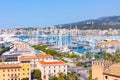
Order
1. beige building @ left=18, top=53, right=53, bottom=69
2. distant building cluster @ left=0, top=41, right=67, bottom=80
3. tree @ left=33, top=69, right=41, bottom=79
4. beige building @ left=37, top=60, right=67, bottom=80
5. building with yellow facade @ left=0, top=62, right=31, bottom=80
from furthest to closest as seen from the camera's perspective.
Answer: beige building @ left=18, top=53, right=53, bottom=69, beige building @ left=37, top=60, right=67, bottom=80, tree @ left=33, top=69, right=41, bottom=79, distant building cluster @ left=0, top=41, right=67, bottom=80, building with yellow facade @ left=0, top=62, right=31, bottom=80

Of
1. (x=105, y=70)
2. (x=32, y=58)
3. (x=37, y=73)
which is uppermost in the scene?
(x=105, y=70)

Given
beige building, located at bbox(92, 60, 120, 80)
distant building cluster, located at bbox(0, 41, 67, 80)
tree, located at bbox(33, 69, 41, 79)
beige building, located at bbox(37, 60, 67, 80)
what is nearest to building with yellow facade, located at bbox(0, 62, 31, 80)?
distant building cluster, located at bbox(0, 41, 67, 80)

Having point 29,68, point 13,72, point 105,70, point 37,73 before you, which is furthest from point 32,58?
point 105,70

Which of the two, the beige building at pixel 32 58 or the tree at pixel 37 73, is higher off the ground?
the beige building at pixel 32 58

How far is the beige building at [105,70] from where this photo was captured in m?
25.2

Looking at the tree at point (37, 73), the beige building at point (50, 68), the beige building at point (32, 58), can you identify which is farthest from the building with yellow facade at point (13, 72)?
the beige building at point (32, 58)

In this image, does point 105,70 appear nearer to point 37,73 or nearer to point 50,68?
point 37,73

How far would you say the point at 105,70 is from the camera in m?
25.8

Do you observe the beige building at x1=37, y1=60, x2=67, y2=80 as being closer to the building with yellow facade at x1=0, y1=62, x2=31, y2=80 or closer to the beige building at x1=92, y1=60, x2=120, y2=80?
the building with yellow facade at x1=0, y1=62, x2=31, y2=80

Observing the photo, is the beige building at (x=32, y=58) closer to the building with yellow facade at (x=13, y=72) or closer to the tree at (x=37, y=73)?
the tree at (x=37, y=73)

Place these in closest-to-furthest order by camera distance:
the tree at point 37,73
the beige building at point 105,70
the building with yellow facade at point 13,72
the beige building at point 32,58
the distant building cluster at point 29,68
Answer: the beige building at point 105,70 < the building with yellow facade at point 13,72 < the distant building cluster at point 29,68 < the tree at point 37,73 < the beige building at point 32,58

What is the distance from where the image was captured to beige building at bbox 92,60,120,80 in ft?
82.7

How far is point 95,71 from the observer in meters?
26.5

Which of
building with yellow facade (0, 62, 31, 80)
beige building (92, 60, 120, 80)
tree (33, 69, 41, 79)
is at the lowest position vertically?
tree (33, 69, 41, 79)
